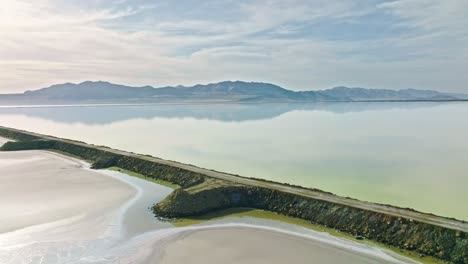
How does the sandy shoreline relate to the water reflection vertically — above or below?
below

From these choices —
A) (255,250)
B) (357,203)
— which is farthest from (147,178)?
(357,203)

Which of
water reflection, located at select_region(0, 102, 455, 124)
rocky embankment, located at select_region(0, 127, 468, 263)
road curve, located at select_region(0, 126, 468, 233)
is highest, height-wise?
water reflection, located at select_region(0, 102, 455, 124)

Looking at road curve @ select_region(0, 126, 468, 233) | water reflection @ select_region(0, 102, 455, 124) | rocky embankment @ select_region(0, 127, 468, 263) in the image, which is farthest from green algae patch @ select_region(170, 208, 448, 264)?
water reflection @ select_region(0, 102, 455, 124)

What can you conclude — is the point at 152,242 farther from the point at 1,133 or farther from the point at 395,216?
the point at 1,133

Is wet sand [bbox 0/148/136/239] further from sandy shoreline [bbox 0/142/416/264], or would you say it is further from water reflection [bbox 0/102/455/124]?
water reflection [bbox 0/102/455/124]

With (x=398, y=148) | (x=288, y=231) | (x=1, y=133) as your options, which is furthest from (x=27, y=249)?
(x=1, y=133)

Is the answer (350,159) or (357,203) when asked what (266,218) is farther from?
(350,159)

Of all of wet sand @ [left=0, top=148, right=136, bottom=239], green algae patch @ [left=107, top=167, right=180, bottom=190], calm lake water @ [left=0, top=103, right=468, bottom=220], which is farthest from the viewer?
green algae patch @ [left=107, top=167, right=180, bottom=190]

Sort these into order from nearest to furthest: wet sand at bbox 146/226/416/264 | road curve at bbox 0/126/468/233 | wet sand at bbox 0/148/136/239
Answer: wet sand at bbox 146/226/416/264 < road curve at bbox 0/126/468/233 < wet sand at bbox 0/148/136/239

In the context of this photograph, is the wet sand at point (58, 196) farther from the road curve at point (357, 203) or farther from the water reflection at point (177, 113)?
the water reflection at point (177, 113)
